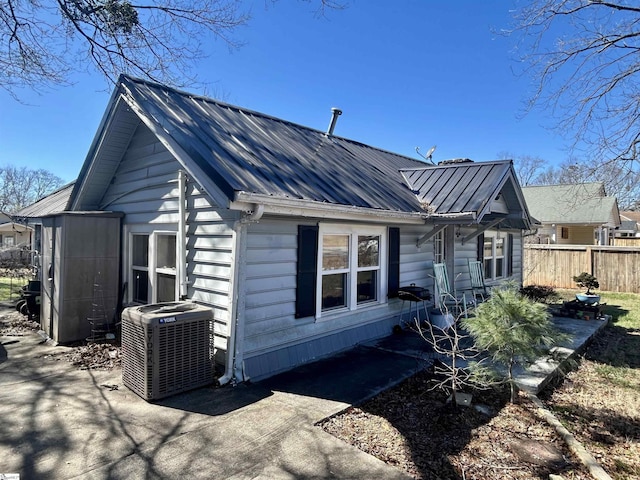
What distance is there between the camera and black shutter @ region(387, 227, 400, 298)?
A: 730cm

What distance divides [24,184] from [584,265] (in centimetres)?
5624

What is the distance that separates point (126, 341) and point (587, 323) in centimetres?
960

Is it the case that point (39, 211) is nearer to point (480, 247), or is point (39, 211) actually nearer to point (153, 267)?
point (153, 267)

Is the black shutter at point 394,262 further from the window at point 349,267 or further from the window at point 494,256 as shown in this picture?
the window at point 494,256

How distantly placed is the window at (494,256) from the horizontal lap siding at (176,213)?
26.6ft

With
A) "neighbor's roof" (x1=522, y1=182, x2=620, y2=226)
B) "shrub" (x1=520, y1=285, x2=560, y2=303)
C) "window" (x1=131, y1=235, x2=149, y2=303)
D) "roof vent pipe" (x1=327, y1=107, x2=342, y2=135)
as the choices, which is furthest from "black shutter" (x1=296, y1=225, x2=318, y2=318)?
"neighbor's roof" (x1=522, y1=182, x2=620, y2=226)

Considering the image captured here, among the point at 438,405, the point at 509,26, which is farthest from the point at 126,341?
the point at 509,26

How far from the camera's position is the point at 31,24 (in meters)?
6.39

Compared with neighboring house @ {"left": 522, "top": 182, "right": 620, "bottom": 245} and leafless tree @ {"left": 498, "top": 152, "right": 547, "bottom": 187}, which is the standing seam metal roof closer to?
neighboring house @ {"left": 522, "top": 182, "right": 620, "bottom": 245}

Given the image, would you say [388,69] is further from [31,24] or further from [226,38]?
[31,24]

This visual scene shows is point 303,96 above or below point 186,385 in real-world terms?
above

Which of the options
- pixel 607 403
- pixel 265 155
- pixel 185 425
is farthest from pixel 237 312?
pixel 607 403

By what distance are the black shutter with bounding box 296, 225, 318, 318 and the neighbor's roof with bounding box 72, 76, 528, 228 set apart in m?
0.62

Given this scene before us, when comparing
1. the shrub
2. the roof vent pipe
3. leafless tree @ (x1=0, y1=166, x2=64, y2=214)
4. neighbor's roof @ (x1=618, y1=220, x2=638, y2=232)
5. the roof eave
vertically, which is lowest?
the shrub
